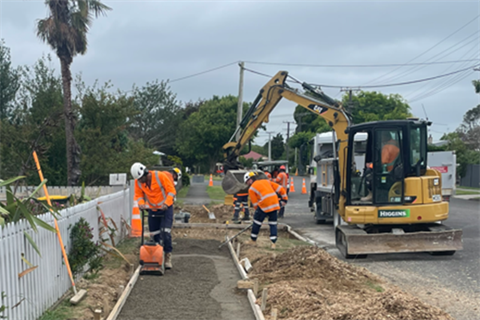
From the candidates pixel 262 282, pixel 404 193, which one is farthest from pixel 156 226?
pixel 404 193

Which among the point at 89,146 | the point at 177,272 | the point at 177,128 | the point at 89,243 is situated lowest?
the point at 177,272

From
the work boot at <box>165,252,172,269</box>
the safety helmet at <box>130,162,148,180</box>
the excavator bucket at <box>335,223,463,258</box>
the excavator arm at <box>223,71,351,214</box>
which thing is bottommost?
the work boot at <box>165,252,172,269</box>

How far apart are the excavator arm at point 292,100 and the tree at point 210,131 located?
43.3 m

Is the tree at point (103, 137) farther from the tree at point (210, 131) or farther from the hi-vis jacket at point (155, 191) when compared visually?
the tree at point (210, 131)

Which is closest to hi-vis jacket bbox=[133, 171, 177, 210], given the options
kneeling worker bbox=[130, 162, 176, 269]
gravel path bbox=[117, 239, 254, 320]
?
kneeling worker bbox=[130, 162, 176, 269]

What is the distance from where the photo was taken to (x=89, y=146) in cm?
1969

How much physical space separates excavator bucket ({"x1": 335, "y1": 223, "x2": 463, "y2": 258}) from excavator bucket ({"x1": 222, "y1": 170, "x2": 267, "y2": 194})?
6799mm

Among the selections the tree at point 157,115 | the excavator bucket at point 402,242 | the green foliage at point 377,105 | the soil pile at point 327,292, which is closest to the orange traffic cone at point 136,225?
the soil pile at point 327,292

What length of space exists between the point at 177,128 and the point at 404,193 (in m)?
48.6

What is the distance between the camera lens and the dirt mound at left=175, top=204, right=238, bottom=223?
57.4 feet

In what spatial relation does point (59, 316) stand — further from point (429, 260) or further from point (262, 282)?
point (429, 260)

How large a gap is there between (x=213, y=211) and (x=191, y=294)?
12.6 metres

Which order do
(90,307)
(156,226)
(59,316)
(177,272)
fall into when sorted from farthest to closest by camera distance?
(156,226) → (177,272) → (90,307) → (59,316)

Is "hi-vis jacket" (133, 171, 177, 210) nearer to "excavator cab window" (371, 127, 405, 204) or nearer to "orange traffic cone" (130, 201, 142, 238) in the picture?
"orange traffic cone" (130, 201, 142, 238)
